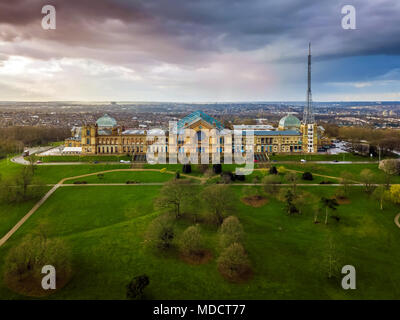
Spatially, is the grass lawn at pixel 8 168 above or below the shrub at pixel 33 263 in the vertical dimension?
above

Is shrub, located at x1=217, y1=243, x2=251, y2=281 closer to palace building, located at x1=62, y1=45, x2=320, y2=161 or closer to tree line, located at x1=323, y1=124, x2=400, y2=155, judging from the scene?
palace building, located at x1=62, y1=45, x2=320, y2=161

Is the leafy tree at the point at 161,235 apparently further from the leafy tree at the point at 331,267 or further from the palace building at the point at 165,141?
the palace building at the point at 165,141

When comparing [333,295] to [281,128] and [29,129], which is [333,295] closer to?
[281,128]

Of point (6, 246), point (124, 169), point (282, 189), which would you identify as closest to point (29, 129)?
point (124, 169)

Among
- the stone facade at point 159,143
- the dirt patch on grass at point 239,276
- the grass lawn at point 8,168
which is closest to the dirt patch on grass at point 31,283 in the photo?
the dirt patch on grass at point 239,276

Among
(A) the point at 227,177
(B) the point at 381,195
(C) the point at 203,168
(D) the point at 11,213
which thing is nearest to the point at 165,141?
(C) the point at 203,168

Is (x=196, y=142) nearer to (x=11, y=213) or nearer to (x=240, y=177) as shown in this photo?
(x=240, y=177)
